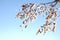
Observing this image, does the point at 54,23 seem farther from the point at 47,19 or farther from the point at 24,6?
the point at 24,6

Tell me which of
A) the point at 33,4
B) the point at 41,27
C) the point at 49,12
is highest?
the point at 33,4

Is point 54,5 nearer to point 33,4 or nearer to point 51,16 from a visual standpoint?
point 51,16

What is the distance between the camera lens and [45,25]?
6.62 meters

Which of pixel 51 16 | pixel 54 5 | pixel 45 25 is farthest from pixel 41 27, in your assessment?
pixel 54 5

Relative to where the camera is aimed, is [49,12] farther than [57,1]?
Yes

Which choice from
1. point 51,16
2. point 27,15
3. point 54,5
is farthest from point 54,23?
point 27,15

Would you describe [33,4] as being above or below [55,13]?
above

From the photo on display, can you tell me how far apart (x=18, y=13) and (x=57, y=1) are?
1689 millimetres

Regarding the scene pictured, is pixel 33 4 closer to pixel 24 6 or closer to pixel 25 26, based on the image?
pixel 24 6

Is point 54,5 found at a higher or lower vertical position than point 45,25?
higher

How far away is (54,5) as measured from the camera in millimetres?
6629

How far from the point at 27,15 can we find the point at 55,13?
116 cm

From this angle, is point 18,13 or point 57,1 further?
point 18,13

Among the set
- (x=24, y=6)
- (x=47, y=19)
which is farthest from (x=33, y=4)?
(x=47, y=19)
